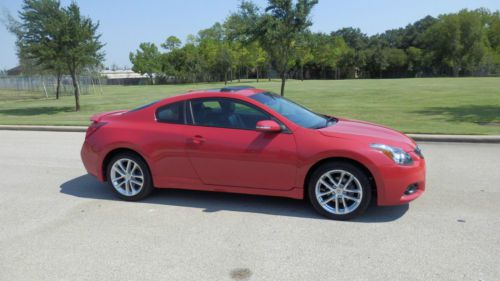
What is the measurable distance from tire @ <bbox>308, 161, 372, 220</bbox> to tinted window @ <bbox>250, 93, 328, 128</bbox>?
67 cm

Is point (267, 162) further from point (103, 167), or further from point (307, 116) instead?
point (103, 167)

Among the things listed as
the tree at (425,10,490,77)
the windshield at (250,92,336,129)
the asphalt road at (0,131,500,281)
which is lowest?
the asphalt road at (0,131,500,281)

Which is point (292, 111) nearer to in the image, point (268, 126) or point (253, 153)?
point (268, 126)

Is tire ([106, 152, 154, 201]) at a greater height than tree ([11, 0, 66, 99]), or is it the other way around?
tree ([11, 0, 66, 99])

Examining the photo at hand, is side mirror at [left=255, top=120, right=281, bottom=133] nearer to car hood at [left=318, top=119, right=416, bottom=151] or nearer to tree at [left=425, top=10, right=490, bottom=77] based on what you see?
car hood at [left=318, top=119, right=416, bottom=151]

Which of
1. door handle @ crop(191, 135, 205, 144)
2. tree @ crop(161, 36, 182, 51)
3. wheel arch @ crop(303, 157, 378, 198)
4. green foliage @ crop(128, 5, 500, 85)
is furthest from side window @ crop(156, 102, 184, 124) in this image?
tree @ crop(161, 36, 182, 51)

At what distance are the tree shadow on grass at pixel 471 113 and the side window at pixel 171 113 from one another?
959 centimetres

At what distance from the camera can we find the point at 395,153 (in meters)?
4.62

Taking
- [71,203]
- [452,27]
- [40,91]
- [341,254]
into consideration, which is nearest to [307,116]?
[341,254]

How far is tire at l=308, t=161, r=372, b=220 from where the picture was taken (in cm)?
463

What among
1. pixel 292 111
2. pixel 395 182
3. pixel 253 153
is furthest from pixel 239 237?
pixel 292 111

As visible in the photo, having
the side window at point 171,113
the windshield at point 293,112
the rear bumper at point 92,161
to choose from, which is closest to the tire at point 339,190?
the windshield at point 293,112

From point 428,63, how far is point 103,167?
325 ft

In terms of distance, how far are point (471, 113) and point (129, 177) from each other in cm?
1250
